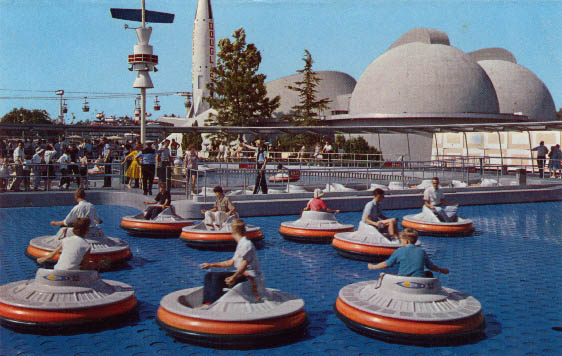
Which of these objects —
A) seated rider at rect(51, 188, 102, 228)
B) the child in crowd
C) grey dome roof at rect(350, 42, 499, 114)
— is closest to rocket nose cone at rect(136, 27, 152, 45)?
the child in crowd

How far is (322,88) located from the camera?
87.8m

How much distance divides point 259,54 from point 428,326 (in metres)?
53.5

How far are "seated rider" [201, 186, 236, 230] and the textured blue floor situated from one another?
2.54 ft

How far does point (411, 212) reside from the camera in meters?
22.0

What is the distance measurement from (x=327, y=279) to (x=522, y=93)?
224 feet

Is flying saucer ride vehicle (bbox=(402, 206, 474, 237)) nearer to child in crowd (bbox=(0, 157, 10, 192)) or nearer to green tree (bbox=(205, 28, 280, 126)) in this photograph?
child in crowd (bbox=(0, 157, 10, 192))

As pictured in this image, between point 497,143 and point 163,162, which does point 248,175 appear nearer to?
point 163,162

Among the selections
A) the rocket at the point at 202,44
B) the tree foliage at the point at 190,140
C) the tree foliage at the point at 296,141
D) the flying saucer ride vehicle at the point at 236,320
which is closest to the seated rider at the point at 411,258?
the flying saucer ride vehicle at the point at 236,320

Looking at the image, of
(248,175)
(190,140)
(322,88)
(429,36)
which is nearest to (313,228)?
(248,175)

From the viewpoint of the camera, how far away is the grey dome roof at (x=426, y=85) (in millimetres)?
56250

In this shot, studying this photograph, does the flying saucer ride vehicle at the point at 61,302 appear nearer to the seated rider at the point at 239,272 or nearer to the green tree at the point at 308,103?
the seated rider at the point at 239,272

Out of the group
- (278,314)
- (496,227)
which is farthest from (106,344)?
(496,227)

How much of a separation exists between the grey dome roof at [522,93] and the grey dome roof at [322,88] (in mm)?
20290

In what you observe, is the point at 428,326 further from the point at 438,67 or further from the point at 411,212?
the point at 438,67
